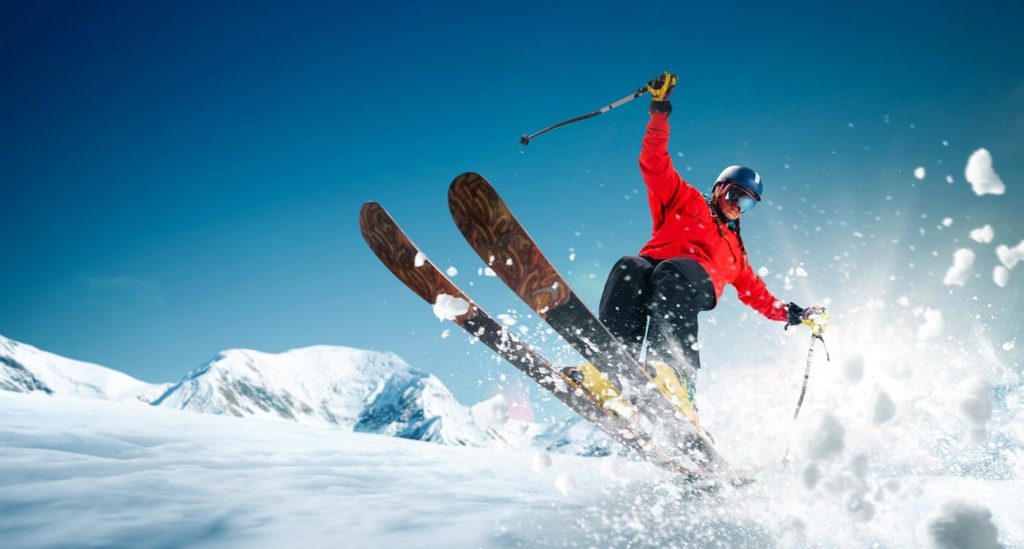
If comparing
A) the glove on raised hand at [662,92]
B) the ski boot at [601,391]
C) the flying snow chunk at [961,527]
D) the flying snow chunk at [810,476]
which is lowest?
the flying snow chunk at [961,527]

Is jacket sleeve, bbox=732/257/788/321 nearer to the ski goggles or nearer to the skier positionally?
the skier

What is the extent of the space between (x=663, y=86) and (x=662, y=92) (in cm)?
5

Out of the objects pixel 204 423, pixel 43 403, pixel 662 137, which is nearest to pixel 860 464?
pixel 662 137

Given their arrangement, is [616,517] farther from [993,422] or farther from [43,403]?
[43,403]

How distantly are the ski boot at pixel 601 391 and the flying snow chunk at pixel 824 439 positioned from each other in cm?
121

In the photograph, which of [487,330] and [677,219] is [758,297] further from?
[487,330]

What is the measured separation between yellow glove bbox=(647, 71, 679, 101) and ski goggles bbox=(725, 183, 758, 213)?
3.66 ft

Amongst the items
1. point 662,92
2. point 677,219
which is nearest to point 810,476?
point 677,219

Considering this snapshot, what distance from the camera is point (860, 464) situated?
2.83m

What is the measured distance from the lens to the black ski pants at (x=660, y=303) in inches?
157

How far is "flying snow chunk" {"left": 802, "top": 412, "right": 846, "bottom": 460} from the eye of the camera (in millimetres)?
2996

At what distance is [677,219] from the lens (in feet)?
14.6

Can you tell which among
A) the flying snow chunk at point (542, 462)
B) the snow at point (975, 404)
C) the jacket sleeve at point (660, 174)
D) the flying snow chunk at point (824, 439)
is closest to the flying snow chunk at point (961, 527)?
the flying snow chunk at point (824, 439)

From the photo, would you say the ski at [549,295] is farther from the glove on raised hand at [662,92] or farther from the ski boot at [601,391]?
the glove on raised hand at [662,92]
